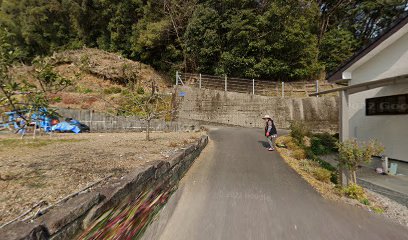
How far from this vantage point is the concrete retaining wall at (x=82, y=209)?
1.90 metres

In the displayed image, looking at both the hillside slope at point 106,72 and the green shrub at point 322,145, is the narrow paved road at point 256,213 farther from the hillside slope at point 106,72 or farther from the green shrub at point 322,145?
the hillside slope at point 106,72

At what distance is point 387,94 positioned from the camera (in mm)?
7855

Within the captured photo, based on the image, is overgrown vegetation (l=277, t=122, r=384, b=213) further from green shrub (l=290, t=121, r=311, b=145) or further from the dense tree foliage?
the dense tree foliage

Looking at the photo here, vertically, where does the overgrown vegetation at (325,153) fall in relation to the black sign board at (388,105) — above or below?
below

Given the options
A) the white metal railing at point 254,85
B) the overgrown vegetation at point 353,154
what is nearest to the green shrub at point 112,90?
the white metal railing at point 254,85

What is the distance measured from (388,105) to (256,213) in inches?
262

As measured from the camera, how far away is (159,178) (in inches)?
177

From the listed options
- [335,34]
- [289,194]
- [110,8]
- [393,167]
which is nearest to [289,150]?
[393,167]

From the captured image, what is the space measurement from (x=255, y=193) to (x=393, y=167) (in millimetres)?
4852

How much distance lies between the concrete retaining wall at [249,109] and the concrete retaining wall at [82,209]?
1373cm

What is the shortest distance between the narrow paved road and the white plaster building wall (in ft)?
12.2

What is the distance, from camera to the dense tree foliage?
65.3 feet

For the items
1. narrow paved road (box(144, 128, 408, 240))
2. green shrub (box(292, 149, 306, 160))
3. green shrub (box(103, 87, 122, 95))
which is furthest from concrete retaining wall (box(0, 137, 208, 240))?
green shrub (box(103, 87, 122, 95))

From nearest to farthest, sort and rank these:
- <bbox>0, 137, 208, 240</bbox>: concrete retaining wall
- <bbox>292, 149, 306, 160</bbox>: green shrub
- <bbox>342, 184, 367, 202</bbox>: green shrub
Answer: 1. <bbox>0, 137, 208, 240</bbox>: concrete retaining wall
2. <bbox>342, 184, 367, 202</bbox>: green shrub
3. <bbox>292, 149, 306, 160</bbox>: green shrub
